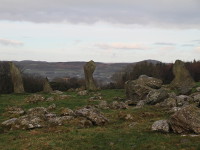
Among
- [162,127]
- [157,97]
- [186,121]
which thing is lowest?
[162,127]

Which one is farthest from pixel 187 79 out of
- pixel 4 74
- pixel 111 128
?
pixel 4 74

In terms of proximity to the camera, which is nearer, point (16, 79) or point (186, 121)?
point (186, 121)

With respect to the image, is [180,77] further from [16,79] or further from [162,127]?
[162,127]

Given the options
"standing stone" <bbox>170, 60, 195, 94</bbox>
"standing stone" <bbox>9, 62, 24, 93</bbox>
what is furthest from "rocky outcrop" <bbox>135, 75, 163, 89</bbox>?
"standing stone" <bbox>9, 62, 24, 93</bbox>

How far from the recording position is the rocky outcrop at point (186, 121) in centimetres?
1781

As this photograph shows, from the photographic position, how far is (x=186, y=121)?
17875 mm

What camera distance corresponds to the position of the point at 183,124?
18.1 m

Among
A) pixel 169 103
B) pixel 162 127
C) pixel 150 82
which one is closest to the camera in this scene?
pixel 162 127

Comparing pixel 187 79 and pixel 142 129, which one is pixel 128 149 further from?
pixel 187 79

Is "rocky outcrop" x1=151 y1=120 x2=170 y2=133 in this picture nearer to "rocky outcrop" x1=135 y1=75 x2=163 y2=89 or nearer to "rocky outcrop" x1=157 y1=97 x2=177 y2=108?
"rocky outcrop" x1=157 y1=97 x2=177 y2=108

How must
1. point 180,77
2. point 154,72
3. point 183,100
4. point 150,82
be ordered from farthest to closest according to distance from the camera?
point 154,72 < point 180,77 < point 150,82 < point 183,100

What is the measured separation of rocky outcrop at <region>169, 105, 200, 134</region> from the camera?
58.4ft

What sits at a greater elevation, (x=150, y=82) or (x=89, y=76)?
(x=89, y=76)

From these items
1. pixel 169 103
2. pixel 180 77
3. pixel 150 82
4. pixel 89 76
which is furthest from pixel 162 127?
pixel 89 76
